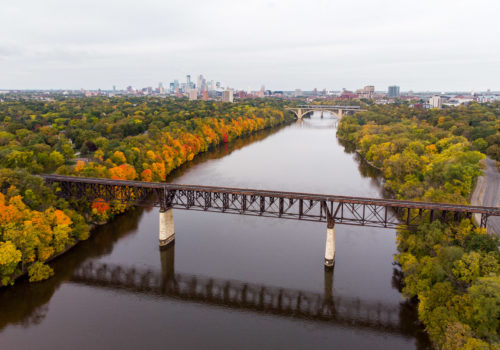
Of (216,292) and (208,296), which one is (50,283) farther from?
(216,292)

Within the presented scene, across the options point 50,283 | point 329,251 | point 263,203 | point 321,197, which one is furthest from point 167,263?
point 321,197

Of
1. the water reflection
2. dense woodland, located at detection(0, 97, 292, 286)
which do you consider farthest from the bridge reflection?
dense woodland, located at detection(0, 97, 292, 286)

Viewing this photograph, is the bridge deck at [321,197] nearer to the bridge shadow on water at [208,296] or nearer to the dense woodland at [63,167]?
the dense woodland at [63,167]

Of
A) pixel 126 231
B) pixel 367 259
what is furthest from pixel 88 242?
pixel 367 259

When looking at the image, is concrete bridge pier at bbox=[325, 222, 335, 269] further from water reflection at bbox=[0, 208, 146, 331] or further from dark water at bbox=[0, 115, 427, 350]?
water reflection at bbox=[0, 208, 146, 331]

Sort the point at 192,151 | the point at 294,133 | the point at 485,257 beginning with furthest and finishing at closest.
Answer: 1. the point at 294,133
2. the point at 192,151
3. the point at 485,257

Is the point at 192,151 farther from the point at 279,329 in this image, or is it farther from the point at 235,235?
the point at 279,329

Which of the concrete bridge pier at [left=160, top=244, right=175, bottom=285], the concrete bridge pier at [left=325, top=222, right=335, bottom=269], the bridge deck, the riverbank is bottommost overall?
the concrete bridge pier at [left=160, top=244, right=175, bottom=285]
